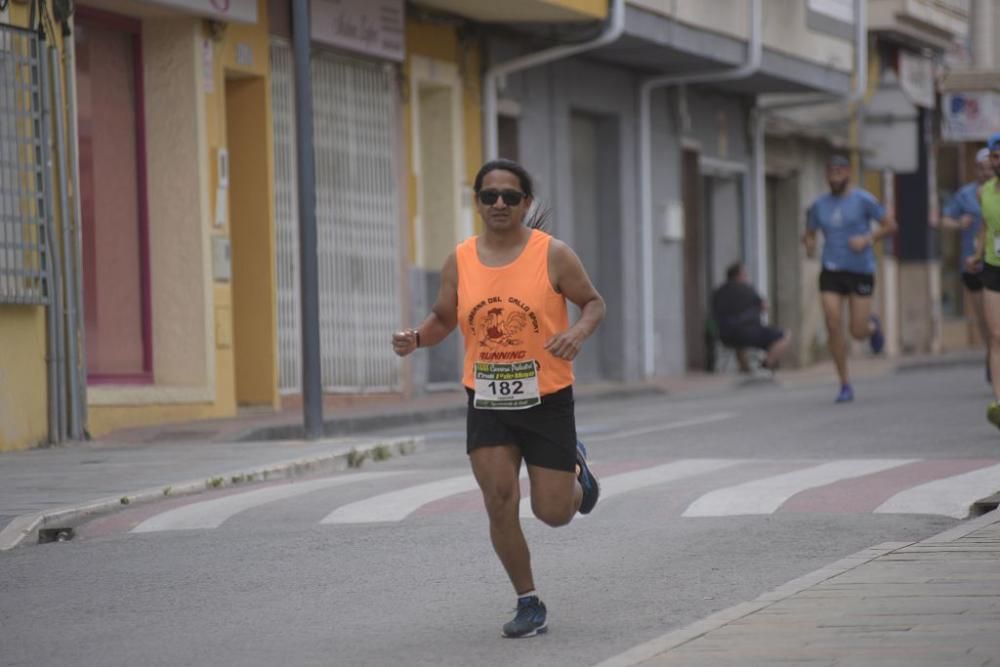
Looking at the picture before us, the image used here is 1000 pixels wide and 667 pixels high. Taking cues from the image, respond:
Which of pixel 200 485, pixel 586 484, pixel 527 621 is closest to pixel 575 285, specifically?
pixel 586 484

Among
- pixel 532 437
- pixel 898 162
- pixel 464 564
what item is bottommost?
pixel 464 564

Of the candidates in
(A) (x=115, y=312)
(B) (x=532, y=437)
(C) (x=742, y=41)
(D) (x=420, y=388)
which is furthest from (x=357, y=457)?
(C) (x=742, y=41)

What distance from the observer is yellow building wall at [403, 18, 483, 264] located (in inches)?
915

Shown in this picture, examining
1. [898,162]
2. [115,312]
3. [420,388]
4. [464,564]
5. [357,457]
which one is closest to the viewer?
[464,564]

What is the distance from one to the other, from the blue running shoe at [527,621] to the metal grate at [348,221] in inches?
526

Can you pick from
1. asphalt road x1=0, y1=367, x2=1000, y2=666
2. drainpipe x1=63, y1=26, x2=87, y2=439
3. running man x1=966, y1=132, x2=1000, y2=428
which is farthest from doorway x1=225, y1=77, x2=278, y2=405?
running man x1=966, y1=132, x2=1000, y2=428

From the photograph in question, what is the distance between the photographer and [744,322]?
28.3 meters

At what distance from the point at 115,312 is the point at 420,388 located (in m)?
5.13

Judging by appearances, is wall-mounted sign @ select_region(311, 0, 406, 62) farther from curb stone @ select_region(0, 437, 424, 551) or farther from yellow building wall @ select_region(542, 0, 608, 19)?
curb stone @ select_region(0, 437, 424, 551)

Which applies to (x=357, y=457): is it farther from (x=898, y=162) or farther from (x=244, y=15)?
(x=898, y=162)

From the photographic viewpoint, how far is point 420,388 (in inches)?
920

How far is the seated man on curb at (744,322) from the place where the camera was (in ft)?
92.5

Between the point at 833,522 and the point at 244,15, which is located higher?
the point at 244,15

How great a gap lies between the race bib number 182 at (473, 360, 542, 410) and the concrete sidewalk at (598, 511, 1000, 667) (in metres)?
0.97
